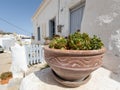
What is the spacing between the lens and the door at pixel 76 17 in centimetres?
412

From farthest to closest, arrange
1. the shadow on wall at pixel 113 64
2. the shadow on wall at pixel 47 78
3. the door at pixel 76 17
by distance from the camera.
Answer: the door at pixel 76 17 < the shadow on wall at pixel 113 64 < the shadow on wall at pixel 47 78

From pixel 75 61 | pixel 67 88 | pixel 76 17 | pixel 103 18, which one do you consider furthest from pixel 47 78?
pixel 76 17

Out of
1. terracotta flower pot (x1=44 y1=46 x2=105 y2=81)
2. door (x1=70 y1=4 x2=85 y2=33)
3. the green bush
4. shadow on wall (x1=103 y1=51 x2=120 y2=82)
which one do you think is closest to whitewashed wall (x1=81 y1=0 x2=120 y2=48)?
shadow on wall (x1=103 y1=51 x2=120 y2=82)

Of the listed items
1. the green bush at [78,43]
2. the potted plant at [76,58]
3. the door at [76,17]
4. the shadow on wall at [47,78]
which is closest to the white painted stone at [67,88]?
the shadow on wall at [47,78]

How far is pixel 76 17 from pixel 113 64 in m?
2.96

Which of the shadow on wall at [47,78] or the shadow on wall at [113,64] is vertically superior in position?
the shadow on wall at [113,64]

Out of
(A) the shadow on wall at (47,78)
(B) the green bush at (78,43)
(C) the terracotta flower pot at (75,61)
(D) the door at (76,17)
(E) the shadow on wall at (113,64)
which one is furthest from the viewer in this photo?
(D) the door at (76,17)

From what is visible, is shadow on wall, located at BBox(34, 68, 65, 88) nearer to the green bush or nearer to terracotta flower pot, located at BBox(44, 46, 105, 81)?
terracotta flower pot, located at BBox(44, 46, 105, 81)

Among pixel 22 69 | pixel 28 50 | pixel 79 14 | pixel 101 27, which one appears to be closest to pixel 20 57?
pixel 22 69

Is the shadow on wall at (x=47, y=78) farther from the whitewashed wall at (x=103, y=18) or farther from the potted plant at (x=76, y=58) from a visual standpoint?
the whitewashed wall at (x=103, y=18)

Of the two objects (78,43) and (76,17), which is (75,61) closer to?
(78,43)

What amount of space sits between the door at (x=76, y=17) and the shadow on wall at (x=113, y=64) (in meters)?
2.48

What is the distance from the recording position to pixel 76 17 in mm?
4430

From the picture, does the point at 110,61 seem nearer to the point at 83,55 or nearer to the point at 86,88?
the point at 86,88
